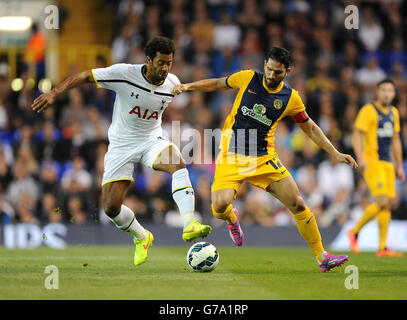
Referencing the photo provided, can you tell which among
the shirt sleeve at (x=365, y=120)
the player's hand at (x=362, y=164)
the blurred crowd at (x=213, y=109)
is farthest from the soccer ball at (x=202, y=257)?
the blurred crowd at (x=213, y=109)

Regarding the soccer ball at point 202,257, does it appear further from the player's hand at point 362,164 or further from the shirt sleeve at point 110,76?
the player's hand at point 362,164

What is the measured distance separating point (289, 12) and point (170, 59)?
10.4m

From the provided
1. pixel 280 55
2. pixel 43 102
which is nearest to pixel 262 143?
pixel 280 55

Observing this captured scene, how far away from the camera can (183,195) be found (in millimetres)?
8180

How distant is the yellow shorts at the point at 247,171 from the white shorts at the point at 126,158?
61 centimetres

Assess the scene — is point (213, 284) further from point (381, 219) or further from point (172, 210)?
point (172, 210)

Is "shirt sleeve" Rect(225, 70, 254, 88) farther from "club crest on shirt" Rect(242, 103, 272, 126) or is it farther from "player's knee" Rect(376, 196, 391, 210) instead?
"player's knee" Rect(376, 196, 391, 210)

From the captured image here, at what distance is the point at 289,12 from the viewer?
1811 cm

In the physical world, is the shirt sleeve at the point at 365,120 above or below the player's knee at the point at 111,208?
above

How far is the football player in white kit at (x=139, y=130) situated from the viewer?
8.23m

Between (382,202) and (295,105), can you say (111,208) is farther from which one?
(382,202)

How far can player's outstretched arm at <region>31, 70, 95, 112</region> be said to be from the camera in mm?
7797

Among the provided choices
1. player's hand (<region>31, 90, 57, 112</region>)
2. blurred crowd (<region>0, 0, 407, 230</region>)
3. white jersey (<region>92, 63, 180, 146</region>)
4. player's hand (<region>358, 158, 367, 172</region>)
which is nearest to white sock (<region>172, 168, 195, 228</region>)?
white jersey (<region>92, 63, 180, 146</region>)
